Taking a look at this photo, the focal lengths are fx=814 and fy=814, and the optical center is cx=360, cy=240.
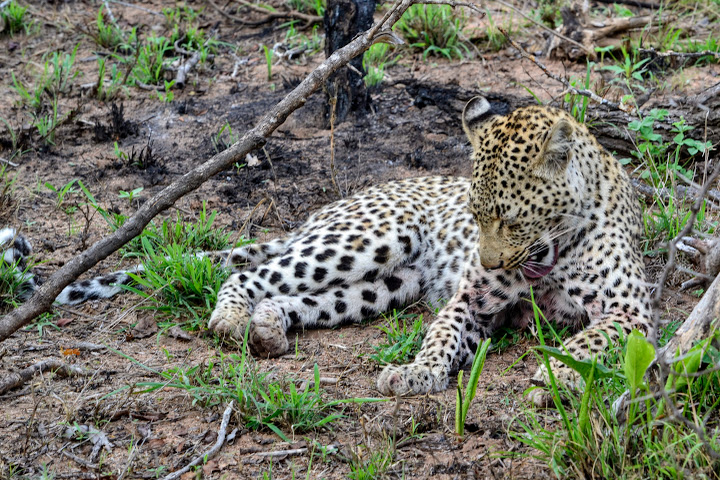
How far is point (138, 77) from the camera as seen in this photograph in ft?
31.4

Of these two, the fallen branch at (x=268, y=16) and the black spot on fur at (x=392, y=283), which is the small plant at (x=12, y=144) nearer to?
the fallen branch at (x=268, y=16)

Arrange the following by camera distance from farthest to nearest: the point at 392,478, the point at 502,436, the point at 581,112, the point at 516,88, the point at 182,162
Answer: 1. the point at 516,88
2. the point at 182,162
3. the point at 581,112
4. the point at 502,436
5. the point at 392,478

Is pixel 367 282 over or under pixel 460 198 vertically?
under

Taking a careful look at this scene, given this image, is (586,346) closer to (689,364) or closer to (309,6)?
(689,364)

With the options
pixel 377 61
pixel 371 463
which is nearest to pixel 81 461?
pixel 371 463

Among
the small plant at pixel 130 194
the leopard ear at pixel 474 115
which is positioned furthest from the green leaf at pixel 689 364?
the small plant at pixel 130 194

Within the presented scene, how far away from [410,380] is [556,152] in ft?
5.22

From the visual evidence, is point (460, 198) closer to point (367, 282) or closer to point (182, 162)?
point (367, 282)

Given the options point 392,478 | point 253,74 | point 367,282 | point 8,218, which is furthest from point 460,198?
point 253,74

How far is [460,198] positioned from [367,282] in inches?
40.1

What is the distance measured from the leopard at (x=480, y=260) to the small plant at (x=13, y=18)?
642cm

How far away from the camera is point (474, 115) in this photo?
5.55m

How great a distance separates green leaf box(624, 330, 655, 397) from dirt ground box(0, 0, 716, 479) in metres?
0.56

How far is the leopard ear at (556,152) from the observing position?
476 cm
